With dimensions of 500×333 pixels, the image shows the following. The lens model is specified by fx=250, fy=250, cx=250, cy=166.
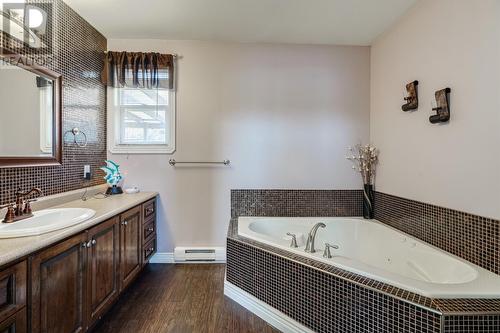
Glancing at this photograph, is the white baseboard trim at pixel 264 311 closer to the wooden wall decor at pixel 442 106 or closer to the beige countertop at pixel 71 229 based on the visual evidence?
the beige countertop at pixel 71 229

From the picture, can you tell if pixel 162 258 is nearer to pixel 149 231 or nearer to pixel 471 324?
pixel 149 231

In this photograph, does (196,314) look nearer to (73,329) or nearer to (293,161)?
(73,329)

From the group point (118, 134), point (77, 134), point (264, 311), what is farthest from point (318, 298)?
point (118, 134)

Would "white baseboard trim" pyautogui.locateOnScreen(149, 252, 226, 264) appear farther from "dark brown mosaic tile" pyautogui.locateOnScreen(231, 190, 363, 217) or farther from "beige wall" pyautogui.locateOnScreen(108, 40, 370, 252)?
"dark brown mosaic tile" pyautogui.locateOnScreen(231, 190, 363, 217)

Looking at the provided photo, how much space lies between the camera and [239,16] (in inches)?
92.0

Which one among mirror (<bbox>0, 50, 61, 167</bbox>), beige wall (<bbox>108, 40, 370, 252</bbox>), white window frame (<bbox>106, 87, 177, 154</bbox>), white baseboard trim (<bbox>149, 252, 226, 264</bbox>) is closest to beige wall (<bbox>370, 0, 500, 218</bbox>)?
beige wall (<bbox>108, 40, 370, 252</bbox>)

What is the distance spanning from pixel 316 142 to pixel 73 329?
2.61 meters

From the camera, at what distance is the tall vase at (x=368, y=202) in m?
2.78

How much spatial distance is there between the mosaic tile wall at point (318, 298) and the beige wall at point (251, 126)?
91 centimetres

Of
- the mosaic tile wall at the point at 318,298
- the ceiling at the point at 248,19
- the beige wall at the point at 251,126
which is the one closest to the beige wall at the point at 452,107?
the ceiling at the point at 248,19

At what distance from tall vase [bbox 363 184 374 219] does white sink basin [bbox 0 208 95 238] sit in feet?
8.56

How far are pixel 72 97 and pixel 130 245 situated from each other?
4.71 feet

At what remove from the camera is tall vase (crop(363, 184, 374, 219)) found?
9.12ft

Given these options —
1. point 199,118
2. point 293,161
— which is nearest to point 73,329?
point 199,118
